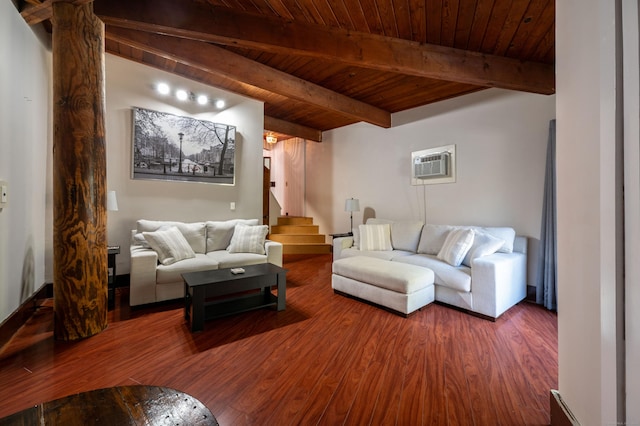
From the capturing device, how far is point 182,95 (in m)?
A: 3.82

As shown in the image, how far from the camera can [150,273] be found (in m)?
2.77

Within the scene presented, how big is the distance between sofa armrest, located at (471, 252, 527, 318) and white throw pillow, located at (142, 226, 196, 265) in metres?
3.17

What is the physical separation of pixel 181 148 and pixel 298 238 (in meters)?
3.00

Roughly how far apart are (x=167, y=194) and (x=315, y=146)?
3755 mm

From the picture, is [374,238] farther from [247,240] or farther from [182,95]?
[182,95]

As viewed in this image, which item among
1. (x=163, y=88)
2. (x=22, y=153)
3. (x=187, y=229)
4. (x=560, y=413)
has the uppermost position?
(x=163, y=88)

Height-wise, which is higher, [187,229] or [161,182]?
[161,182]

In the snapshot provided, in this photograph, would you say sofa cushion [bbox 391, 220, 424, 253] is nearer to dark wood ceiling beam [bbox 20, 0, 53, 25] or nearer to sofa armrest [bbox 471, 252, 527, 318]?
sofa armrest [bbox 471, 252, 527, 318]

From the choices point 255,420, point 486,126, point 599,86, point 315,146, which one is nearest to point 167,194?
point 255,420

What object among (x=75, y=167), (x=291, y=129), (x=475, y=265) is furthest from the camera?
(x=291, y=129)

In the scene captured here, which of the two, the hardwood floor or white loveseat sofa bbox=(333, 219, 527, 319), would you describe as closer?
the hardwood floor

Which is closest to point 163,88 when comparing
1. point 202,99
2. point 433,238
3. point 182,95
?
point 182,95

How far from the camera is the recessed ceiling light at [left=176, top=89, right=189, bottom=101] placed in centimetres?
379

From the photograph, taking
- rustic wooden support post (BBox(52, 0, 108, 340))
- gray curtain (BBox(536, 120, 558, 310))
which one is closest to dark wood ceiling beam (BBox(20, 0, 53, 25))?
rustic wooden support post (BBox(52, 0, 108, 340))
